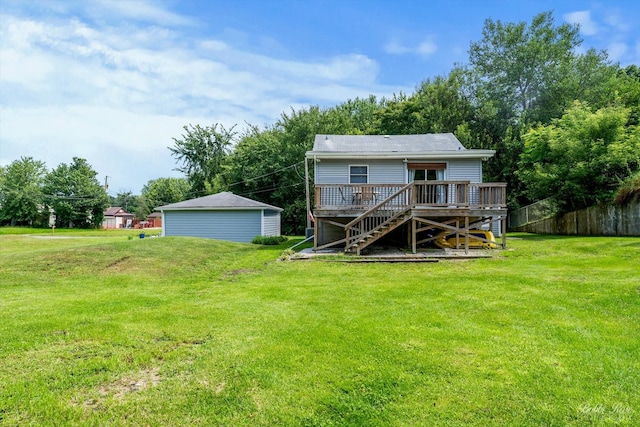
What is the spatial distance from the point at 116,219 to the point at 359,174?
186 ft

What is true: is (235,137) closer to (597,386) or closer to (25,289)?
(25,289)

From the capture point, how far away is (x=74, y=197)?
4075 centimetres

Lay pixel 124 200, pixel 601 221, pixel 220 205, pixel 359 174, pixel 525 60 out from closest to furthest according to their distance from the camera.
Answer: pixel 601 221, pixel 359 174, pixel 220 205, pixel 525 60, pixel 124 200

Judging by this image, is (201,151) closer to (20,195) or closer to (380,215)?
(20,195)

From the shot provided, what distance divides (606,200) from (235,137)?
104ft

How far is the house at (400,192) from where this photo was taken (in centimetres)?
1088

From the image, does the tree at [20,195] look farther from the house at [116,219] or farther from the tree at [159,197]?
the tree at [159,197]

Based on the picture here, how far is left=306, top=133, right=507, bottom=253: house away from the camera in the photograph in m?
10.9

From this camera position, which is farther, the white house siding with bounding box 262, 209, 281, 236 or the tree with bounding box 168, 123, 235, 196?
the tree with bounding box 168, 123, 235, 196

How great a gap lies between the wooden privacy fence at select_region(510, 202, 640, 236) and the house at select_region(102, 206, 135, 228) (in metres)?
58.1

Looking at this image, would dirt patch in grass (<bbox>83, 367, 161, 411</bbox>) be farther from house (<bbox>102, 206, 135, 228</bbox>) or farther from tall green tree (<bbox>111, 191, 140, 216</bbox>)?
tall green tree (<bbox>111, 191, 140, 216</bbox>)

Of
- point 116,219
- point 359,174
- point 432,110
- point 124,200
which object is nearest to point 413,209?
point 359,174

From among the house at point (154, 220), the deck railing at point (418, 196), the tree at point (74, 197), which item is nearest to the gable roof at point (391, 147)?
the deck railing at point (418, 196)

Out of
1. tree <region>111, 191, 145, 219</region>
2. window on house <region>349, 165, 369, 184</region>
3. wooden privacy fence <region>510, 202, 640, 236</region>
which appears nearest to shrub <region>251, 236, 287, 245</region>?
window on house <region>349, 165, 369, 184</region>
